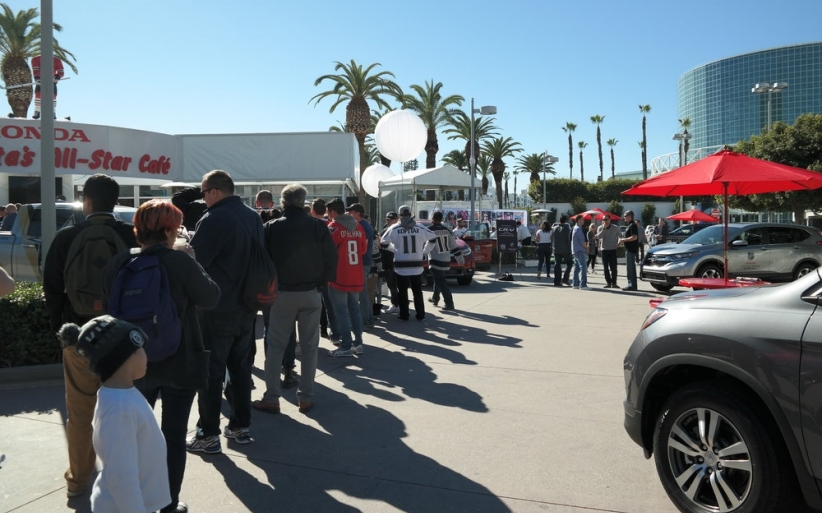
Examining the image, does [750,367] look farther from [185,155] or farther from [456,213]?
[456,213]

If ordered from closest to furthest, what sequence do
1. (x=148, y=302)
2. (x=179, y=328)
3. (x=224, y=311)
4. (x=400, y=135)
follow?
(x=148, y=302)
(x=179, y=328)
(x=224, y=311)
(x=400, y=135)

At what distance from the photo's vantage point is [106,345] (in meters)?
2.51

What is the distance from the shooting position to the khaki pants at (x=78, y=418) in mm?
3873

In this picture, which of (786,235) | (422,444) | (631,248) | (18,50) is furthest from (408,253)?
(18,50)

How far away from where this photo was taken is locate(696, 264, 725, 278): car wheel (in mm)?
13656

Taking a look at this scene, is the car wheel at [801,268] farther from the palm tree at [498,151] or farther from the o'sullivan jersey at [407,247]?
the palm tree at [498,151]

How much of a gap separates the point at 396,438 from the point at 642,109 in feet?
307

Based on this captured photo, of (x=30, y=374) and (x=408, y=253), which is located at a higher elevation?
(x=408, y=253)

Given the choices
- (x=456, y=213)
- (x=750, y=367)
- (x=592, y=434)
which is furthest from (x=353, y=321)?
(x=456, y=213)

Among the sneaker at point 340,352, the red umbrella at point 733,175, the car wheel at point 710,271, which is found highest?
the red umbrella at point 733,175

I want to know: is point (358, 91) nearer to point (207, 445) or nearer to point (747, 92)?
point (207, 445)

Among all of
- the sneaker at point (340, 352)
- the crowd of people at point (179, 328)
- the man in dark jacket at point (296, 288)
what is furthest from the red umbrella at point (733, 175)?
the man in dark jacket at point (296, 288)

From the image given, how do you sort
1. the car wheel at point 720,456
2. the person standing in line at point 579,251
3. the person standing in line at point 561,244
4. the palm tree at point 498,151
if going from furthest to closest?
the palm tree at point 498,151
the person standing in line at point 561,244
the person standing in line at point 579,251
the car wheel at point 720,456

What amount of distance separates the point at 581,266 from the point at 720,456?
1254cm
